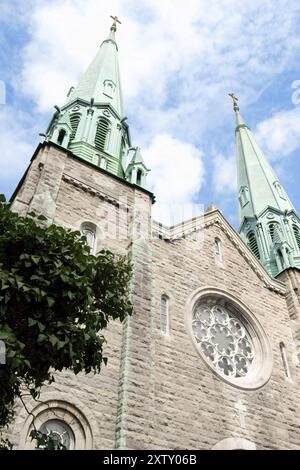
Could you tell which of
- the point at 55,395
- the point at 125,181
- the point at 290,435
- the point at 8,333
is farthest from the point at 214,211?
the point at 8,333

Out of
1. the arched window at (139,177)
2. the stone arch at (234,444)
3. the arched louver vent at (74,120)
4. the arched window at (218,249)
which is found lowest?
the stone arch at (234,444)

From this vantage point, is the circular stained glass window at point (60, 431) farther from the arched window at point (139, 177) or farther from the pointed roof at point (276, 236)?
the pointed roof at point (276, 236)

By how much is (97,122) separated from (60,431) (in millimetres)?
13346

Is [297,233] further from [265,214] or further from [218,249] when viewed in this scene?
[218,249]

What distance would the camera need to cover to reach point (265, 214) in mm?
22672

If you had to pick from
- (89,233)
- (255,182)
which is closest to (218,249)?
(89,233)

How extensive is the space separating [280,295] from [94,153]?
858 cm

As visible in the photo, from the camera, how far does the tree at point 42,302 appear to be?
5.56 m

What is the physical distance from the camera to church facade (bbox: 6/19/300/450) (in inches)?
373

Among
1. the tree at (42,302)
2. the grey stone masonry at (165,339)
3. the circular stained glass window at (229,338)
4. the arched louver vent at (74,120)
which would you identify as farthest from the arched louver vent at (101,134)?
the tree at (42,302)

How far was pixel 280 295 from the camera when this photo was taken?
1672 cm

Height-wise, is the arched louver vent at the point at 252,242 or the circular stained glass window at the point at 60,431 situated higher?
the arched louver vent at the point at 252,242

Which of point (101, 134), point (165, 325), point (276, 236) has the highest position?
point (101, 134)

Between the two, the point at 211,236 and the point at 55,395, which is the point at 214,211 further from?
the point at 55,395
